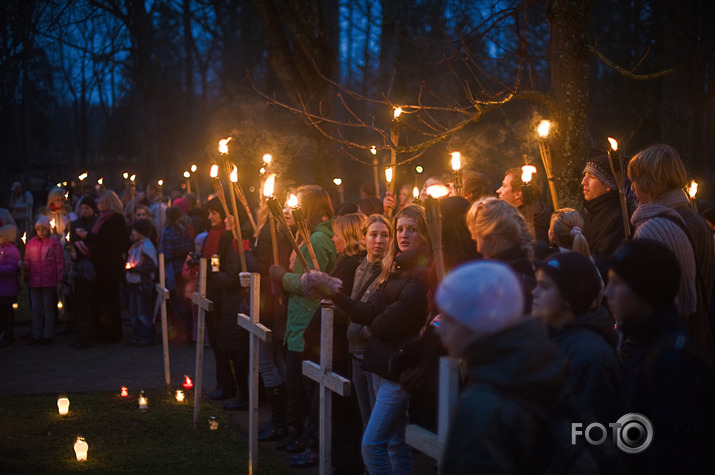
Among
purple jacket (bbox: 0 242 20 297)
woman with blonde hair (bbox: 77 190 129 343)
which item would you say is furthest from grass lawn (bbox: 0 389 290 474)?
purple jacket (bbox: 0 242 20 297)

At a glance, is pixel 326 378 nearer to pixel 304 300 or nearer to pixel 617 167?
pixel 304 300

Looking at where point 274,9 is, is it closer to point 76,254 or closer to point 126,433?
point 76,254

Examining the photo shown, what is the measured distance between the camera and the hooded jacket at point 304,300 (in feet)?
20.0

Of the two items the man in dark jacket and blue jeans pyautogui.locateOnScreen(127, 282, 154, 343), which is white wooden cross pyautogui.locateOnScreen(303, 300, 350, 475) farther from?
blue jeans pyautogui.locateOnScreen(127, 282, 154, 343)

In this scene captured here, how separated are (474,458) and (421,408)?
2267 millimetres

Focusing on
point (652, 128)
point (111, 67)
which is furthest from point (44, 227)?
point (111, 67)

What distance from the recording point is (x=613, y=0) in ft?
69.7

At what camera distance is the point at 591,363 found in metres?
2.75

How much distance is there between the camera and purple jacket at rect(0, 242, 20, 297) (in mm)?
10898

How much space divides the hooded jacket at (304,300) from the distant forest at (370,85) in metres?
0.96

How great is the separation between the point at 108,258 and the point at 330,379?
304 inches

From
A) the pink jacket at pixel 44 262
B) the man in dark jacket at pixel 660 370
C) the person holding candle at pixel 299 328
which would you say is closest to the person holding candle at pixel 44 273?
the pink jacket at pixel 44 262

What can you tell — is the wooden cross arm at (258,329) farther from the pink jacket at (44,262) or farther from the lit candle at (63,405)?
the pink jacket at (44,262)

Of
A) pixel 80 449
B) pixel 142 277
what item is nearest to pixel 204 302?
pixel 80 449
